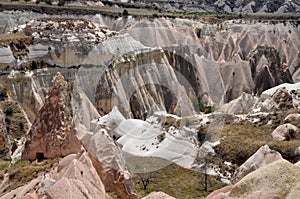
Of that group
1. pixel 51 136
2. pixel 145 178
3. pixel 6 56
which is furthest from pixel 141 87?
pixel 51 136

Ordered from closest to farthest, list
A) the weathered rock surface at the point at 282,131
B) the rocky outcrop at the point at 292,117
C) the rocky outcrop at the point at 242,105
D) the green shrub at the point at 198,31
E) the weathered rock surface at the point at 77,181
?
the weathered rock surface at the point at 77,181
the weathered rock surface at the point at 282,131
the rocky outcrop at the point at 292,117
the rocky outcrop at the point at 242,105
the green shrub at the point at 198,31

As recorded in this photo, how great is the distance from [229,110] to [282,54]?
37.1 meters

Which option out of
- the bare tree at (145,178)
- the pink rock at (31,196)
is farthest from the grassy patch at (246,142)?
the pink rock at (31,196)

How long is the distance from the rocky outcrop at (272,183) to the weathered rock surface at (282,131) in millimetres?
19462

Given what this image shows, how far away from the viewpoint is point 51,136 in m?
16.2

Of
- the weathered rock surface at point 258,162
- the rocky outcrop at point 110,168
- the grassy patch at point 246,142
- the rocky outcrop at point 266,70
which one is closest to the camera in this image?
the rocky outcrop at point 110,168

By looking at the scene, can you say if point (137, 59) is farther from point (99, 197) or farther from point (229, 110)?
point (99, 197)

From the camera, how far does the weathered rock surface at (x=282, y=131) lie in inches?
1122

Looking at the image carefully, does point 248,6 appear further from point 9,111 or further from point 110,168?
point 110,168

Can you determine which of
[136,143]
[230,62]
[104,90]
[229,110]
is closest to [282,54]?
[230,62]

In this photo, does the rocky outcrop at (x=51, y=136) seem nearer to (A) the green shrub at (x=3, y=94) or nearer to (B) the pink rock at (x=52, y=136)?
(B) the pink rock at (x=52, y=136)

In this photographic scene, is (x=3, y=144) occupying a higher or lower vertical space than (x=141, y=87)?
higher

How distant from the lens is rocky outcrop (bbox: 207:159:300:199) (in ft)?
28.6

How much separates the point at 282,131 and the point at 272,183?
68.5ft
